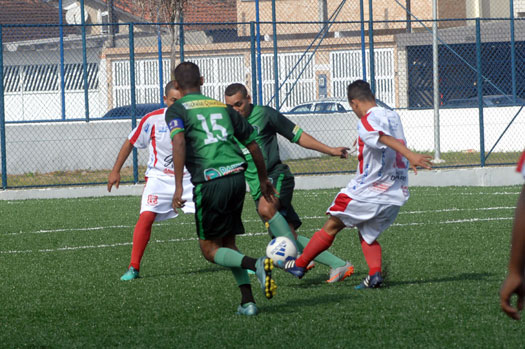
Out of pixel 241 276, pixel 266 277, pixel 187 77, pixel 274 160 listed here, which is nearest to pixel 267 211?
pixel 274 160

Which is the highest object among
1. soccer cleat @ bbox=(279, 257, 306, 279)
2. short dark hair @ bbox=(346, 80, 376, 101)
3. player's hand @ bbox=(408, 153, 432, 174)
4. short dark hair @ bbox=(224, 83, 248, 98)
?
short dark hair @ bbox=(224, 83, 248, 98)

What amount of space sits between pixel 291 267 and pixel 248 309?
0.73m

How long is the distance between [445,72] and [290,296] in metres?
15.2

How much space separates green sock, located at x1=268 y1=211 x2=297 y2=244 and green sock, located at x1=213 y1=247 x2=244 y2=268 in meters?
1.32

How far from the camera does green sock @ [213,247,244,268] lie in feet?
19.2

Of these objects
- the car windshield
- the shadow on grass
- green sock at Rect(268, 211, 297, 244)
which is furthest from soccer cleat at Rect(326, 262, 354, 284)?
the car windshield

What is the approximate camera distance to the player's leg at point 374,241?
675 cm

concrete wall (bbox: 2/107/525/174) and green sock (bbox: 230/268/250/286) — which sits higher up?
concrete wall (bbox: 2/107/525/174)

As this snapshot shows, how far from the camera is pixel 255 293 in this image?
271 inches

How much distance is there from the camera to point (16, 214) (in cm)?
1327

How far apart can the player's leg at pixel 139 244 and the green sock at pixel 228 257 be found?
6.20 feet

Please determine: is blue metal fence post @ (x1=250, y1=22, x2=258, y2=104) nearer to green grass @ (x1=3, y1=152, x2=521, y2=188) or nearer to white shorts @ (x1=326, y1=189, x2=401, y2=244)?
green grass @ (x1=3, y1=152, x2=521, y2=188)

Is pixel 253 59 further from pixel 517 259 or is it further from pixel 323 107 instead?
pixel 517 259

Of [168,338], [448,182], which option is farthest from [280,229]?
[448,182]
